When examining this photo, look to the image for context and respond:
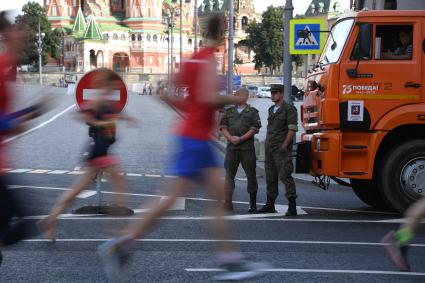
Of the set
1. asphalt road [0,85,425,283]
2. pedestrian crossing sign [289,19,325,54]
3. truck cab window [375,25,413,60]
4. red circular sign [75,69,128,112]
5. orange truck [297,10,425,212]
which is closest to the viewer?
asphalt road [0,85,425,283]

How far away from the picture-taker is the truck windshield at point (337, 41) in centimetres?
1082

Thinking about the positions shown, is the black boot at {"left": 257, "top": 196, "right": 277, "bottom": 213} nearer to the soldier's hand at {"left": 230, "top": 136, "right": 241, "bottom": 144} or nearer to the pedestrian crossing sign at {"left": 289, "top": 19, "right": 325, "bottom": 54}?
the soldier's hand at {"left": 230, "top": 136, "right": 241, "bottom": 144}

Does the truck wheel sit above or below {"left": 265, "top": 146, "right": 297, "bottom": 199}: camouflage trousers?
below

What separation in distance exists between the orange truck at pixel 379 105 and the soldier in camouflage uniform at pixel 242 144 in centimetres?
114

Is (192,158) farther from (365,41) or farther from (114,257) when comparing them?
(365,41)

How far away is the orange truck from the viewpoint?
34.4 feet

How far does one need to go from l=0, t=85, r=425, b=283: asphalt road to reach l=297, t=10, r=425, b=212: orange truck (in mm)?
752

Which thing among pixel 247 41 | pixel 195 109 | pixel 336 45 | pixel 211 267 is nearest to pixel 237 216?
pixel 336 45

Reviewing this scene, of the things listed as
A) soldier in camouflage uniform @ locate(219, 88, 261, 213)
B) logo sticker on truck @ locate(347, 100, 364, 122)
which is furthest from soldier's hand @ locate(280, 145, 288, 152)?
logo sticker on truck @ locate(347, 100, 364, 122)

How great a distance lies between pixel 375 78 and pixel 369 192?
7.82ft

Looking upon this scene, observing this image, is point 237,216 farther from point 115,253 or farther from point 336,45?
point 115,253

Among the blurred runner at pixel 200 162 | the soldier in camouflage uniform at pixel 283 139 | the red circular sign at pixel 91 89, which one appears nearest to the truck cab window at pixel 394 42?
the soldier in camouflage uniform at pixel 283 139

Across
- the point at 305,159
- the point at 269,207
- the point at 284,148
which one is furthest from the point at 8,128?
the point at 305,159

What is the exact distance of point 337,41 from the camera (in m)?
11.1
